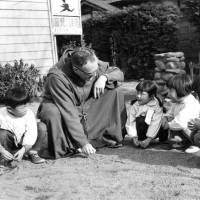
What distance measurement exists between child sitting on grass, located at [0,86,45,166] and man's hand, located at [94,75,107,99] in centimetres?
70

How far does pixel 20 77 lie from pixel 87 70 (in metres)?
4.47

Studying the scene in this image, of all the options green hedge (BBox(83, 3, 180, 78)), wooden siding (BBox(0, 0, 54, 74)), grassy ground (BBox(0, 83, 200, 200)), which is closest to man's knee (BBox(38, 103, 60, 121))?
grassy ground (BBox(0, 83, 200, 200))

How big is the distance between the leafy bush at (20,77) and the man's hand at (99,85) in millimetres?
3810

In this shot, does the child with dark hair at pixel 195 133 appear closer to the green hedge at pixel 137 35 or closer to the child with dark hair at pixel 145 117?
the child with dark hair at pixel 145 117

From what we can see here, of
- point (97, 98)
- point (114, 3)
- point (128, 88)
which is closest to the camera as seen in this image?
point (97, 98)

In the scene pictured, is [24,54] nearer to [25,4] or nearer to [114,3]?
[25,4]

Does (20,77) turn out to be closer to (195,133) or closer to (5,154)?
(5,154)

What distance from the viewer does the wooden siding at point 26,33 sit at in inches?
319

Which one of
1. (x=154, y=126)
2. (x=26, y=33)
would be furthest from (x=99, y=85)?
(x=26, y=33)

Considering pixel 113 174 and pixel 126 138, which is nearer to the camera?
pixel 113 174

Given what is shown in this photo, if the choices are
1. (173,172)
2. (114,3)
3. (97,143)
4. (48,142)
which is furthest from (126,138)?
(114,3)

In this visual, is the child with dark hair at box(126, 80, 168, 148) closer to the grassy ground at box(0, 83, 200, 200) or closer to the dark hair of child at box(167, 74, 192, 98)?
the grassy ground at box(0, 83, 200, 200)

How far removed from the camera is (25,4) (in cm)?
839

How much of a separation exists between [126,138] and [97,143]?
536mm
